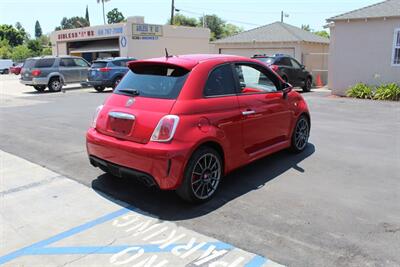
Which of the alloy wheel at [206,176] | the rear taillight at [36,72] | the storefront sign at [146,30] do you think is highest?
the storefront sign at [146,30]

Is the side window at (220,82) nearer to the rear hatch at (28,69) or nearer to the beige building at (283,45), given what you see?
the rear hatch at (28,69)

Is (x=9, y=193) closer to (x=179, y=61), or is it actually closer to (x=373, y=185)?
(x=179, y=61)

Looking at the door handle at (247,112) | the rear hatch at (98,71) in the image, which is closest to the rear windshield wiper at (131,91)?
the door handle at (247,112)

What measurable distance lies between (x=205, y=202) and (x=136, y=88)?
1.70 metres

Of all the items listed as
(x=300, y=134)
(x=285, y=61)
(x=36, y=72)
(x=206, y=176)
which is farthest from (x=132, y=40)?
(x=206, y=176)

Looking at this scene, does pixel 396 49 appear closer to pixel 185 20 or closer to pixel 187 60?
pixel 187 60

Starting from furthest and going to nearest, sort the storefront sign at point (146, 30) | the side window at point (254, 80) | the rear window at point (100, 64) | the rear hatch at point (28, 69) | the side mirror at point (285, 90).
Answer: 1. the storefront sign at point (146, 30)
2. the rear hatch at point (28, 69)
3. the rear window at point (100, 64)
4. the side mirror at point (285, 90)
5. the side window at point (254, 80)

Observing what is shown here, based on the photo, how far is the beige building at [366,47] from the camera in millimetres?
16453

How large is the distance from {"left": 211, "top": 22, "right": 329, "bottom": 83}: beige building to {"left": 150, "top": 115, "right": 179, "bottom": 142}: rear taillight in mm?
20085

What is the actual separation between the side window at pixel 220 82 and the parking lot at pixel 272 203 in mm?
1306

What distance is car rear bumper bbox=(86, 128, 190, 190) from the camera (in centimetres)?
433

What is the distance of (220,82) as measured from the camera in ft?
16.8

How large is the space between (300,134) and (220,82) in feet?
8.02

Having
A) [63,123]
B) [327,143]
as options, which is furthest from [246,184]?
[63,123]
